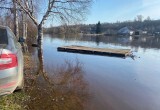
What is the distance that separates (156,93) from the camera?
1034 cm

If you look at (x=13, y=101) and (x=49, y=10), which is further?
(x=49, y=10)

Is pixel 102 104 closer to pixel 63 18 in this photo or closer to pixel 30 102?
pixel 30 102

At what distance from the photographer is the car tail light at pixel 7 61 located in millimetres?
4070

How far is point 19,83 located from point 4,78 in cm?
56

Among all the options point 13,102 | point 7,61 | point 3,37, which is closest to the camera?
point 7,61

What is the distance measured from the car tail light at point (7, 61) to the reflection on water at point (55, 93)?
Result: 2569 mm

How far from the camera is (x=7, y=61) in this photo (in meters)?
4.14

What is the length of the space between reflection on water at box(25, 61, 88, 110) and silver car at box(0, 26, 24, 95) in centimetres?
233

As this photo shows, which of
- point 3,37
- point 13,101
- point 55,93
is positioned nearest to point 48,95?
point 55,93

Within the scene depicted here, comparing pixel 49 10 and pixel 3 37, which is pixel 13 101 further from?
pixel 49 10

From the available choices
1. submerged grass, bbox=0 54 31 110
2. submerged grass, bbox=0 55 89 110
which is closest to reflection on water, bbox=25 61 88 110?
submerged grass, bbox=0 55 89 110

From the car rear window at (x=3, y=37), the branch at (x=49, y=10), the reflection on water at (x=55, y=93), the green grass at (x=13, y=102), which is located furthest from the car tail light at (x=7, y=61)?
the branch at (x=49, y=10)

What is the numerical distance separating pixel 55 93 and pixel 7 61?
4491 millimetres

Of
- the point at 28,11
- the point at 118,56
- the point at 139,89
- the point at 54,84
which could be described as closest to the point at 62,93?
the point at 54,84
